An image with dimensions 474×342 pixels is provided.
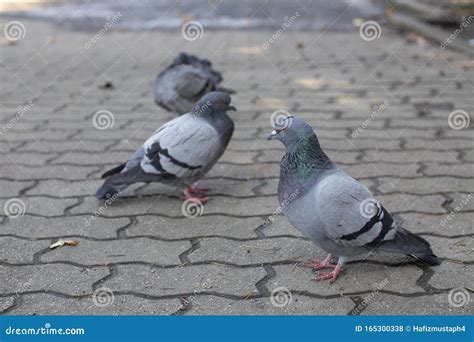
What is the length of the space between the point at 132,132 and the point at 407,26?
600cm

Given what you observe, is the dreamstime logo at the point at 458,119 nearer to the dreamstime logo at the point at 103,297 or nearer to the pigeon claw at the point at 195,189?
the pigeon claw at the point at 195,189

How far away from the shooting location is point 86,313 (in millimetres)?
3008

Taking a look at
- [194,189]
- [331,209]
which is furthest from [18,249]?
[331,209]

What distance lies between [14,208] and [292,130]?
6.62ft

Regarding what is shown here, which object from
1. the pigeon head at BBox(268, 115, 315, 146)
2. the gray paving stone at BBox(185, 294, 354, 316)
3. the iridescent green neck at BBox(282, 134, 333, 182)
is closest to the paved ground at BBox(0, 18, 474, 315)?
the gray paving stone at BBox(185, 294, 354, 316)

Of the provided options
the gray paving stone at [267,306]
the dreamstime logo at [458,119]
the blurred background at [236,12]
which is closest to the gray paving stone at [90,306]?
the gray paving stone at [267,306]

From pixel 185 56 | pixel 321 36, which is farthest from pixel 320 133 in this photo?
pixel 321 36

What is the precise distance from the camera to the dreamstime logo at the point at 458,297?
2.98 meters

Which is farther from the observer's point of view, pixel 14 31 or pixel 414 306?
pixel 14 31

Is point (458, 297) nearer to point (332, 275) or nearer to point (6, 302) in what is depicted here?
point (332, 275)

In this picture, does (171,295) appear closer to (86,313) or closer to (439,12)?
(86,313)

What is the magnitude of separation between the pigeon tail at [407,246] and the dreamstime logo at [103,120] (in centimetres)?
343

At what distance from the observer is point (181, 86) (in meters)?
5.47

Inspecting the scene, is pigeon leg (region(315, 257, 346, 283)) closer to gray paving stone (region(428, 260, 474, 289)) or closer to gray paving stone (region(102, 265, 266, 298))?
gray paving stone (region(102, 265, 266, 298))
